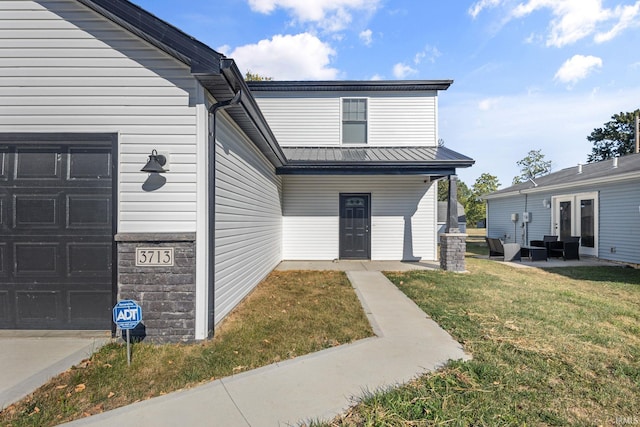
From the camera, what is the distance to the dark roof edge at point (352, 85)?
9656 millimetres

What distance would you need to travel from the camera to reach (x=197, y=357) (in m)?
3.09

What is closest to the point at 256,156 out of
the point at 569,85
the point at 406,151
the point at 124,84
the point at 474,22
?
the point at 124,84

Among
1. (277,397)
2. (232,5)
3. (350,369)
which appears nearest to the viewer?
(277,397)

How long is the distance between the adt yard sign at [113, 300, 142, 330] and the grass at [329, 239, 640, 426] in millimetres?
2218

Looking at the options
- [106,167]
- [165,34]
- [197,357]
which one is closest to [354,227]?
[197,357]

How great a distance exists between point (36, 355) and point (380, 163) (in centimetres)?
744

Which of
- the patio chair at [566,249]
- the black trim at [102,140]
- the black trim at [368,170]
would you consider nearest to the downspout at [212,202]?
the black trim at [102,140]

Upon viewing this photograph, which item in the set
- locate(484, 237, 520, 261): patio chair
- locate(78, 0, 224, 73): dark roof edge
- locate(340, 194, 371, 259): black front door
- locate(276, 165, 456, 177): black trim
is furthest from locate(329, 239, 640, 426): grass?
locate(484, 237, 520, 261): patio chair

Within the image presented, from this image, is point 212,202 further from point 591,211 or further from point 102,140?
point 591,211

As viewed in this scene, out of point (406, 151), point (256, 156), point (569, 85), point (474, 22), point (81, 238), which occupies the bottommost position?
point (81, 238)

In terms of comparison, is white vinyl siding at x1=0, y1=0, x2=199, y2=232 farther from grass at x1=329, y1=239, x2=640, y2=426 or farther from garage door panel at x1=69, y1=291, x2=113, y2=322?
grass at x1=329, y1=239, x2=640, y2=426

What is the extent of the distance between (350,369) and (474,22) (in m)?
9.20

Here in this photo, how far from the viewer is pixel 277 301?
5.18 meters

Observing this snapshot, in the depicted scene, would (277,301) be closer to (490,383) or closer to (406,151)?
(490,383)
